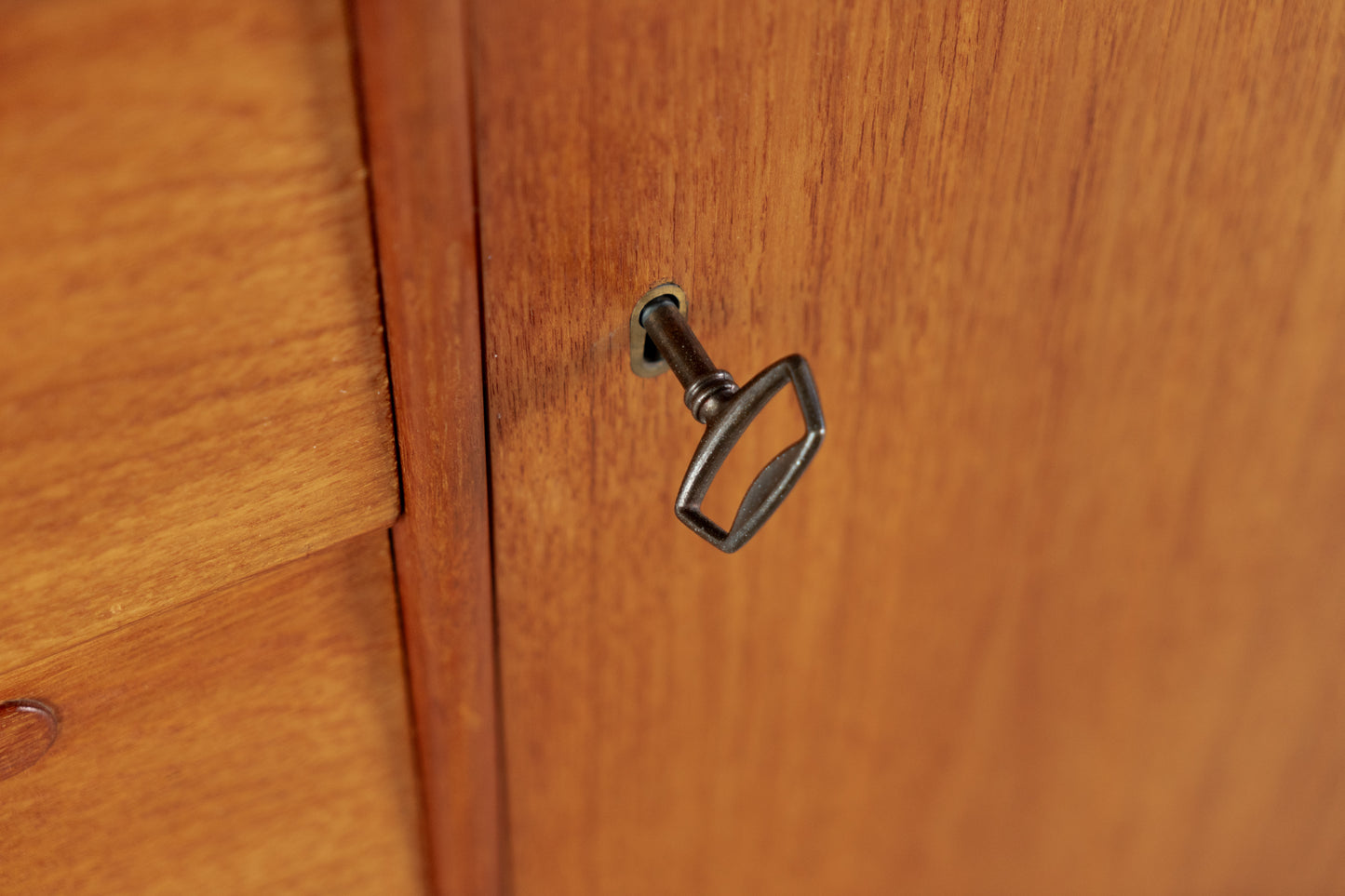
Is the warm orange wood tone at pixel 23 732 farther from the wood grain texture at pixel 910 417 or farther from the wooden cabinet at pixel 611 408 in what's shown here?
the wood grain texture at pixel 910 417

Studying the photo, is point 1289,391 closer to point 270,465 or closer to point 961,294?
point 961,294

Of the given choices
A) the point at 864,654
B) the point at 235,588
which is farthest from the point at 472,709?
the point at 864,654

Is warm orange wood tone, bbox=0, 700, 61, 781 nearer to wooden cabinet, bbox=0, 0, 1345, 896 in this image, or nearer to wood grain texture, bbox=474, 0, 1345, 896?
wooden cabinet, bbox=0, 0, 1345, 896

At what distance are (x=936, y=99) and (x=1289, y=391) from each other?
10.1 inches

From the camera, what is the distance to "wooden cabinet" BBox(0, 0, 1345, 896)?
203mm

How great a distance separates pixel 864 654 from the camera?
0.43 meters

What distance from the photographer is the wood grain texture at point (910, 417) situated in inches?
10.0

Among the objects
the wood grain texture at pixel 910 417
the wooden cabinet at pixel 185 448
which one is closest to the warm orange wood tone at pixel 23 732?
the wooden cabinet at pixel 185 448

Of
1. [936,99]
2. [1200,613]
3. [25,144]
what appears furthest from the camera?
[1200,613]

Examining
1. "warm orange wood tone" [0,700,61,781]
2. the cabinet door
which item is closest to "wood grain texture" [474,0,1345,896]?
the cabinet door

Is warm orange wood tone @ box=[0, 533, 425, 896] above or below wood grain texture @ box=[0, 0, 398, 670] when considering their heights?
below

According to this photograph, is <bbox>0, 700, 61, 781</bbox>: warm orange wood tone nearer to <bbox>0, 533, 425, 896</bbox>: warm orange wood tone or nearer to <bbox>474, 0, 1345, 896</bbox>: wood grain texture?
<bbox>0, 533, 425, 896</bbox>: warm orange wood tone

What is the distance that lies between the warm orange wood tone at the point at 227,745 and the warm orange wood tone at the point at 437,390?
15mm

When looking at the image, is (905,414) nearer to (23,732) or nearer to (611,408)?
(611,408)
